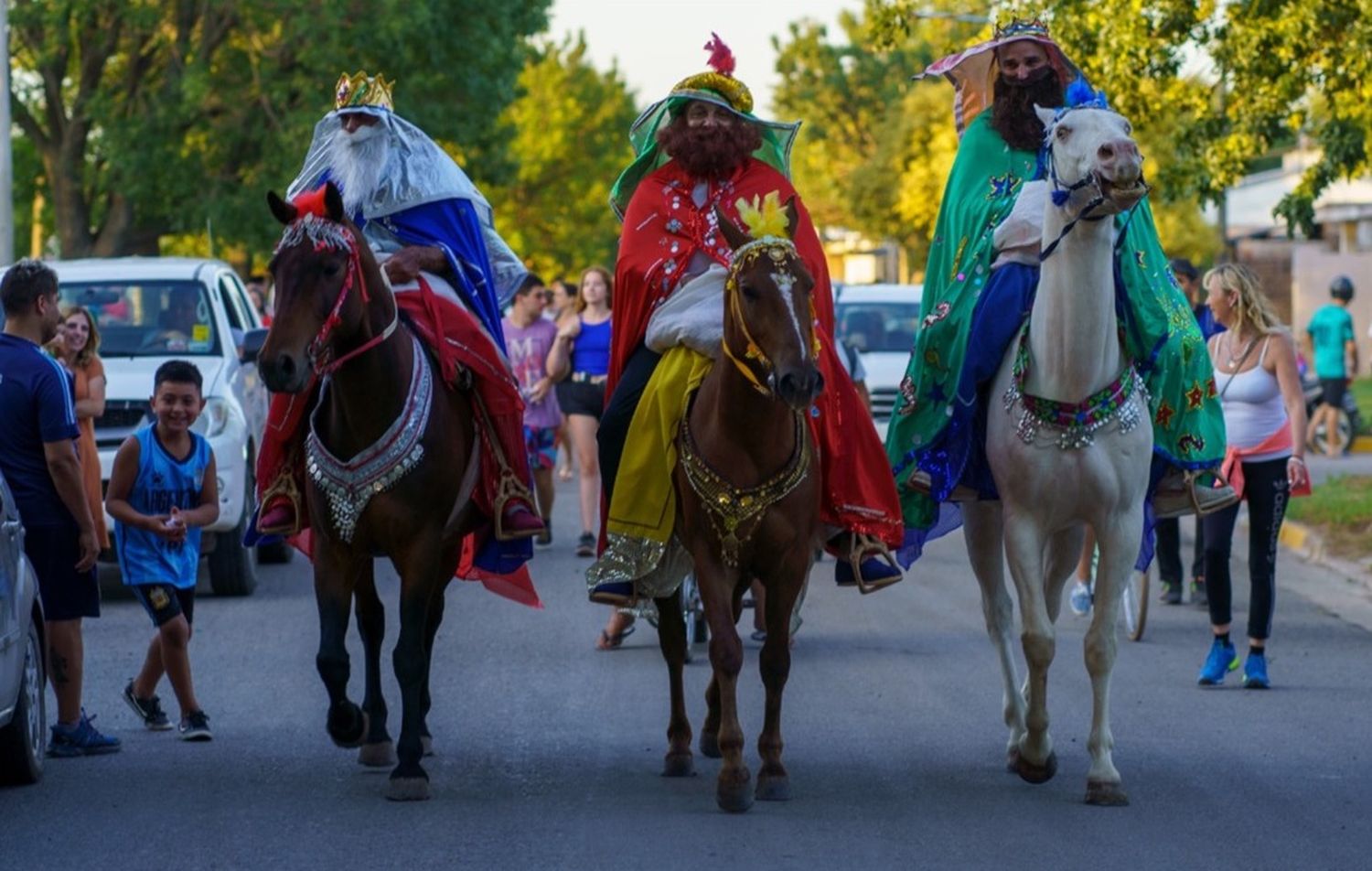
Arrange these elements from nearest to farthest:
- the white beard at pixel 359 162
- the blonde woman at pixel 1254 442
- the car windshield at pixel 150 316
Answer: the white beard at pixel 359 162 → the blonde woman at pixel 1254 442 → the car windshield at pixel 150 316

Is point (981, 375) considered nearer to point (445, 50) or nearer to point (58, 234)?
point (445, 50)

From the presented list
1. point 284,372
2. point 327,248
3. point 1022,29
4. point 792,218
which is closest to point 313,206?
point 327,248

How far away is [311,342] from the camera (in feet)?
26.3

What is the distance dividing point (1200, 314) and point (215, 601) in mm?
6690

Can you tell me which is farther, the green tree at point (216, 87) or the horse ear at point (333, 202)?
the green tree at point (216, 87)

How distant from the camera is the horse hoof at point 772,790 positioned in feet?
27.6

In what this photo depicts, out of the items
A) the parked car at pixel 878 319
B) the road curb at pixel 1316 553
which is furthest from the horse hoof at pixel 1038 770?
the parked car at pixel 878 319

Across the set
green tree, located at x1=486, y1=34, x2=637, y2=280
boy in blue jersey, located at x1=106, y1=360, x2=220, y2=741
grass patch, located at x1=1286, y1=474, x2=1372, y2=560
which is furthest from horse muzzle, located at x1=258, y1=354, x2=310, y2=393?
green tree, located at x1=486, y1=34, x2=637, y2=280

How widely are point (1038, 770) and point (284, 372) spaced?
10.5 ft

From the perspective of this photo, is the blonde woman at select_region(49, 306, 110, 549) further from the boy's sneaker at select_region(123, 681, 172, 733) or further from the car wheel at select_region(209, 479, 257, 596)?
the boy's sneaker at select_region(123, 681, 172, 733)

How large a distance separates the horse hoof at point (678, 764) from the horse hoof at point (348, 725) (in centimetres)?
118

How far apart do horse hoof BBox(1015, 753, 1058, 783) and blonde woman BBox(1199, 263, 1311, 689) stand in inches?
122

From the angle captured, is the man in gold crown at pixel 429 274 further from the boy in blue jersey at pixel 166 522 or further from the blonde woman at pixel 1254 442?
the blonde woman at pixel 1254 442

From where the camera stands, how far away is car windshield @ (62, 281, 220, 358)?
1617 cm
